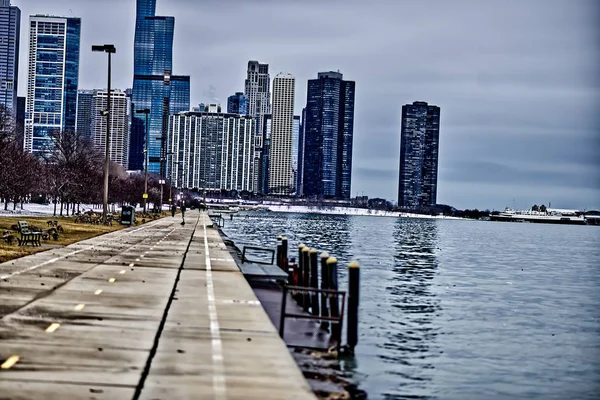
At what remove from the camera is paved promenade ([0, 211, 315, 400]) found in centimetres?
1390

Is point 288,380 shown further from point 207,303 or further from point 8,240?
point 8,240

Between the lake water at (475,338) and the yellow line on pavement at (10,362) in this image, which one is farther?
the lake water at (475,338)

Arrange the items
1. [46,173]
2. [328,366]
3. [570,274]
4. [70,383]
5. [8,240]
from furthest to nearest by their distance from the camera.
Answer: [46,173] < [570,274] < [8,240] < [328,366] < [70,383]

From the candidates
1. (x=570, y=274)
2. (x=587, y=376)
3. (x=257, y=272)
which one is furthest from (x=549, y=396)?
(x=570, y=274)

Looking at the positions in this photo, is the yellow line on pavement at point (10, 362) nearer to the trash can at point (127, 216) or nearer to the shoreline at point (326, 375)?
the shoreline at point (326, 375)

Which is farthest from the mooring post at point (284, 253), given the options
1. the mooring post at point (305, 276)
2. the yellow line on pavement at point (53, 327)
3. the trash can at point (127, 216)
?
the trash can at point (127, 216)

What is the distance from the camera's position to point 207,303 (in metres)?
24.8

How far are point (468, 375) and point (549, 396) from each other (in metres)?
2.15

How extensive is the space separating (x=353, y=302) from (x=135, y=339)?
279 inches

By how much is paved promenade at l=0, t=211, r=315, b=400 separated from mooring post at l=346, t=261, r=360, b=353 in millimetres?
2358

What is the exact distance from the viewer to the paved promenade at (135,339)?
13898 mm

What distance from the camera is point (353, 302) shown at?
926 inches

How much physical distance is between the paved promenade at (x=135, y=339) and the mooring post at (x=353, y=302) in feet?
7.74

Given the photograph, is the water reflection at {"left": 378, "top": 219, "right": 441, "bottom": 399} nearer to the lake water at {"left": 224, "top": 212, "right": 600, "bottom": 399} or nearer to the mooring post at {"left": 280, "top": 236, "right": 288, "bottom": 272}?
the lake water at {"left": 224, "top": 212, "right": 600, "bottom": 399}
